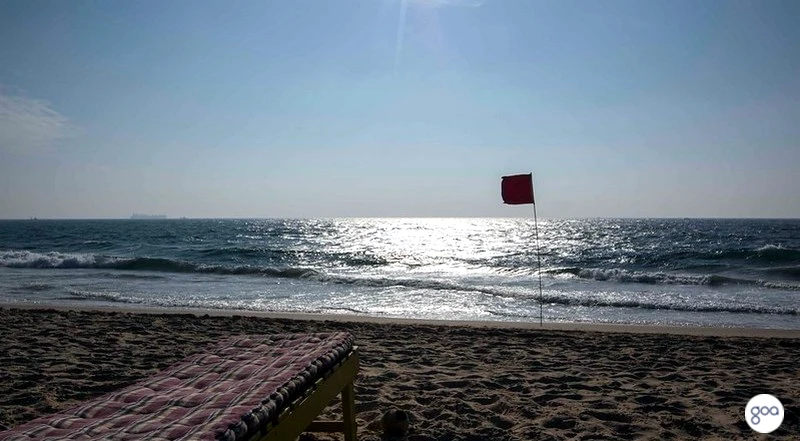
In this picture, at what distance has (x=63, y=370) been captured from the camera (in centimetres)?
577

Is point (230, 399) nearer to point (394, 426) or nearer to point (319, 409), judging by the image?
point (319, 409)

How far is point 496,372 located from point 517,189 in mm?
3893

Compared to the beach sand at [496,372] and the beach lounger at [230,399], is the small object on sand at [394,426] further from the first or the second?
the beach lounger at [230,399]

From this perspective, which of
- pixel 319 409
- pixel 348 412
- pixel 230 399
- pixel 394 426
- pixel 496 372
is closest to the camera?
pixel 230 399

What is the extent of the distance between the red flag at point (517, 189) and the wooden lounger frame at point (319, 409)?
5745 millimetres

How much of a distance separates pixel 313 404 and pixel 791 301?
14.9 m

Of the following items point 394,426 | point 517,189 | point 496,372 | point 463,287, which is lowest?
point 463,287

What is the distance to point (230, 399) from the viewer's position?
2.45m

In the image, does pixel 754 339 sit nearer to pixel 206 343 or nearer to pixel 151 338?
pixel 206 343

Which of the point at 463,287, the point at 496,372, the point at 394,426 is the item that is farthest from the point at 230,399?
the point at 463,287

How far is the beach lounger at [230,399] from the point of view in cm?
213

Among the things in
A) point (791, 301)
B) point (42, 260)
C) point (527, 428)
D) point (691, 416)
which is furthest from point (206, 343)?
point (42, 260)

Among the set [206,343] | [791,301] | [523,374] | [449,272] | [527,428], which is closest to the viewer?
[527,428]

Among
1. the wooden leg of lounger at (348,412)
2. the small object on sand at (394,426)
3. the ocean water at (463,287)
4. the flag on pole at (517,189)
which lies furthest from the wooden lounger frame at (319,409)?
the ocean water at (463,287)
